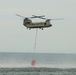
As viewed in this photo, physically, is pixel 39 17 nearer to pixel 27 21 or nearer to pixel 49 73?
pixel 27 21

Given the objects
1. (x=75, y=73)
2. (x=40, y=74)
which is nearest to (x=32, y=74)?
(x=40, y=74)

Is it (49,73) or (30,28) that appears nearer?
(30,28)

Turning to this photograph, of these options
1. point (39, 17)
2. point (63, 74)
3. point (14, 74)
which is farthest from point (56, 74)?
point (39, 17)

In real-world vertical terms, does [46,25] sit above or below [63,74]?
above

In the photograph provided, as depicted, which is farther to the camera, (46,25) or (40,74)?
(40,74)

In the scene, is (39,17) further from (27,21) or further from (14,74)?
(14,74)

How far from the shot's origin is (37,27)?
101 m

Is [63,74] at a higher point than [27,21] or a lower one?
lower

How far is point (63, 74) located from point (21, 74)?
8744 millimetres

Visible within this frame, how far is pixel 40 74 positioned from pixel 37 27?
13.1m

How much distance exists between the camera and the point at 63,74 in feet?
358

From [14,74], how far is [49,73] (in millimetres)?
9009

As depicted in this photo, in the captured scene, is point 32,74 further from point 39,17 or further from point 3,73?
point 39,17

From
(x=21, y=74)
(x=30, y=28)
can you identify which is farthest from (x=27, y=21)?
(x=21, y=74)
